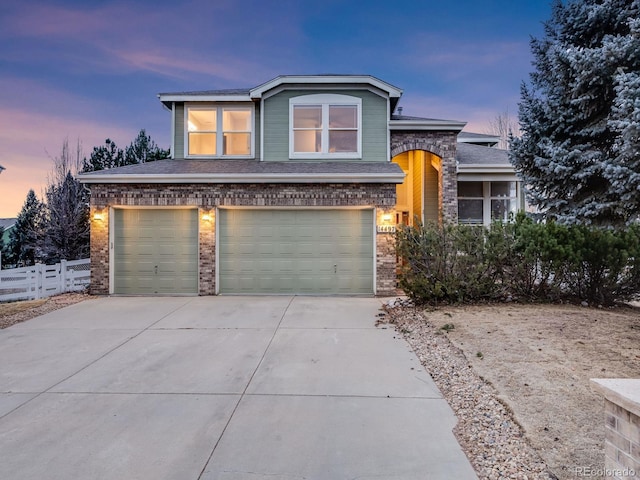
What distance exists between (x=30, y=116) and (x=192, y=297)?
15203mm

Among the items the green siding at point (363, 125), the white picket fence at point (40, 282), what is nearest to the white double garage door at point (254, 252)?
the white picket fence at point (40, 282)

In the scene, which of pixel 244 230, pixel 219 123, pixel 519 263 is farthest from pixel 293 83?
pixel 519 263

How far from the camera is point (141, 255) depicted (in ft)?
32.4

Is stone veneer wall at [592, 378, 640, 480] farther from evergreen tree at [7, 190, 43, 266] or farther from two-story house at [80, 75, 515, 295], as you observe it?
evergreen tree at [7, 190, 43, 266]

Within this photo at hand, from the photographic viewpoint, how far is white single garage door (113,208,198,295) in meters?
9.86

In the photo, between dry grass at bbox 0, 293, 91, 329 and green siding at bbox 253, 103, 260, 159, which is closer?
dry grass at bbox 0, 293, 91, 329

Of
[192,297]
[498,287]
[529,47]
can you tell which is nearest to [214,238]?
[192,297]

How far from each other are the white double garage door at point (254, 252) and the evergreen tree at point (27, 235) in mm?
9642

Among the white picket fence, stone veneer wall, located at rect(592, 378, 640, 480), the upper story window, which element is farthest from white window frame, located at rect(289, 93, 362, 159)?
stone veneer wall, located at rect(592, 378, 640, 480)

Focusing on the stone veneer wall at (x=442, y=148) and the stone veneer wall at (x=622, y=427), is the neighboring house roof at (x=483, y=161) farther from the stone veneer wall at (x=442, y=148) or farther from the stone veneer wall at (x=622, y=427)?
the stone veneer wall at (x=622, y=427)

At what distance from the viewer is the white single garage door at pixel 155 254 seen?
9.86m

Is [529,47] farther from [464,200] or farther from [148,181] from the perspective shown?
[148,181]

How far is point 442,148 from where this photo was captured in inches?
472

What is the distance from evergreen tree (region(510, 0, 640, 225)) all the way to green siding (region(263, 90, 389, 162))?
15.6ft
